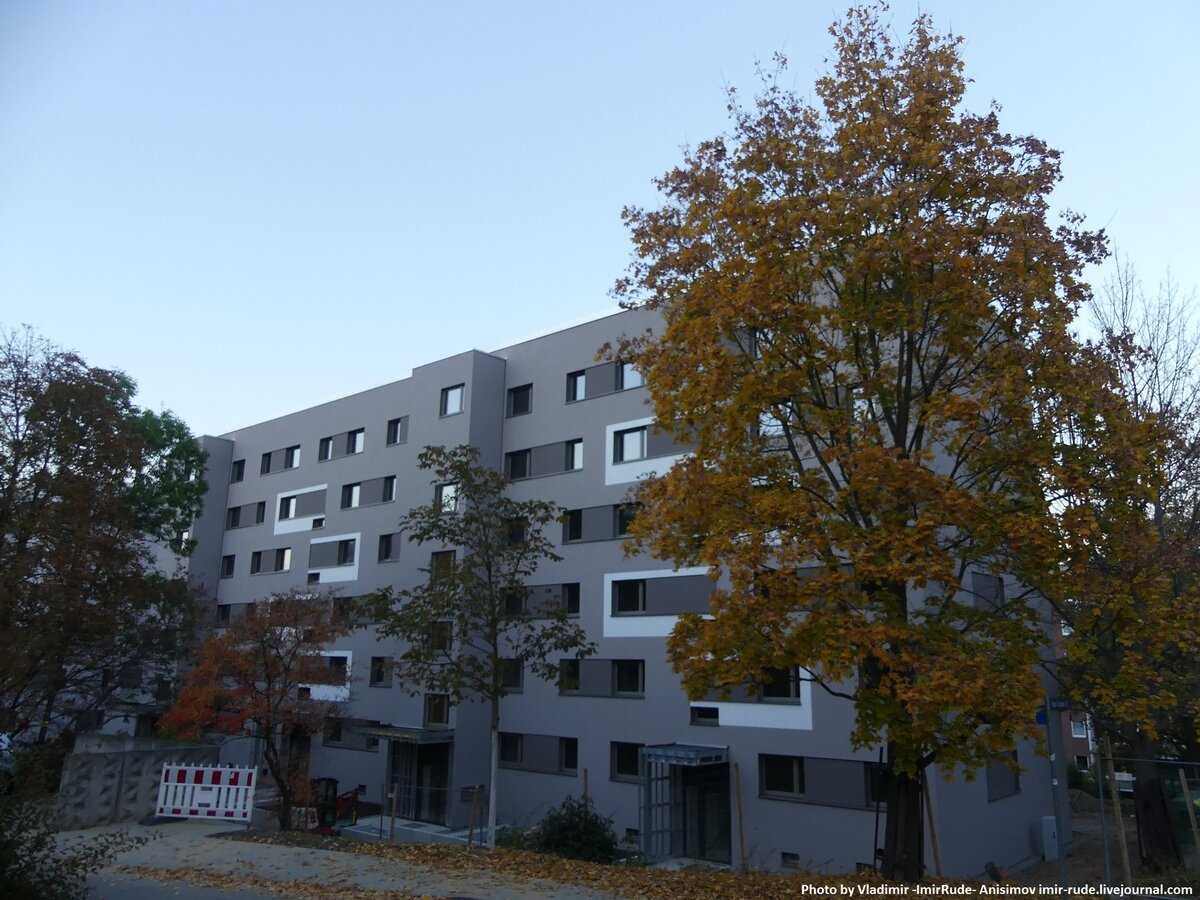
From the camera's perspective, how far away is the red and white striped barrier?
17875mm


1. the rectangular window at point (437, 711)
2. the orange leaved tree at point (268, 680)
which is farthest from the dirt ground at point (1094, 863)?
the rectangular window at point (437, 711)

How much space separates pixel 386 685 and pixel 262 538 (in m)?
12.0

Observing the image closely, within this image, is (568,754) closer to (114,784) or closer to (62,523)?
(114,784)

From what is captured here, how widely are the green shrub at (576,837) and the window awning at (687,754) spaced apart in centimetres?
351

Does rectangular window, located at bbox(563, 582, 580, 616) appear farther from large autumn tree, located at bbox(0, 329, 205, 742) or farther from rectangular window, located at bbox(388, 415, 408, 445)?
large autumn tree, located at bbox(0, 329, 205, 742)

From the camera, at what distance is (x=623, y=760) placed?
25047mm

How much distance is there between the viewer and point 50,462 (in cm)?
2116

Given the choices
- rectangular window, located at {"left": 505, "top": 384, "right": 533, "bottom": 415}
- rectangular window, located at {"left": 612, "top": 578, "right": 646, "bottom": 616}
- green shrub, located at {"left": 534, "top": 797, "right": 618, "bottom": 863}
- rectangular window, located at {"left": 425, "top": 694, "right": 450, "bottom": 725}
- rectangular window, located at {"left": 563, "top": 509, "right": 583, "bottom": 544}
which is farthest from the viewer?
rectangular window, located at {"left": 505, "top": 384, "right": 533, "bottom": 415}

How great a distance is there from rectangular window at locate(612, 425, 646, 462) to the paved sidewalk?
1443 cm

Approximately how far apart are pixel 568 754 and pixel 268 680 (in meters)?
9.16

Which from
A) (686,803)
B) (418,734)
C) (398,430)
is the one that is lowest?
(686,803)

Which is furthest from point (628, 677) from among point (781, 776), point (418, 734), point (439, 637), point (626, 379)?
point (626, 379)

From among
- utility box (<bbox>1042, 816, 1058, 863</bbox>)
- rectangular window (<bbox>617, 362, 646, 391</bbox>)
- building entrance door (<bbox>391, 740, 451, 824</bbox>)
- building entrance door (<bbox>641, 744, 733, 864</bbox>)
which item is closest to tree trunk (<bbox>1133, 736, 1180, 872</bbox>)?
utility box (<bbox>1042, 816, 1058, 863</bbox>)

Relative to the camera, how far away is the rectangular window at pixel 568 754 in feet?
85.8
